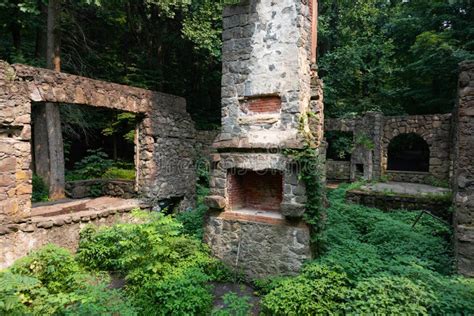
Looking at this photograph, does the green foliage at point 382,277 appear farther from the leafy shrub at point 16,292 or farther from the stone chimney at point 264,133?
the leafy shrub at point 16,292

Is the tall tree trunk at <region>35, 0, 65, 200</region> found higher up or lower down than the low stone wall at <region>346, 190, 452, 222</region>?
higher up

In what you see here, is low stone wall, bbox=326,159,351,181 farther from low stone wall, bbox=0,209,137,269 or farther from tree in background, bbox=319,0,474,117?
low stone wall, bbox=0,209,137,269

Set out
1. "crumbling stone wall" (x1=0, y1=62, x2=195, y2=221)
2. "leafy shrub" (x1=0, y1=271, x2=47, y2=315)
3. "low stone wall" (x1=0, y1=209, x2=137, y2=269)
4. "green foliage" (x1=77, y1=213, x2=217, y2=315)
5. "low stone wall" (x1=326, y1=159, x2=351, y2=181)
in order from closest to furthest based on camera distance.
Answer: "leafy shrub" (x1=0, y1=271, x2=47, y2=315), "green foliage" (x1=77, y1=213, x2=217, y2=315), "low stone wall" (x1=0, y1=209, x2=137, y2=269), "crumbling stone wall" (x1=0, y1=62, x2=195, y2=221), "low stone wall" (x1=326, y1=159, x2=351, y2=181)

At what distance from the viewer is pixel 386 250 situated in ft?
19.2

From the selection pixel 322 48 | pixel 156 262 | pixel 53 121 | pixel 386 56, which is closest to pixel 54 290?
pixel 156 262

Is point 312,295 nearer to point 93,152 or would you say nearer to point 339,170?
point 339,170

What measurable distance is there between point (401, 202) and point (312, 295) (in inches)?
224

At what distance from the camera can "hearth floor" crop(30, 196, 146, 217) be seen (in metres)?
6.87

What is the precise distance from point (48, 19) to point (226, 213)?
7986 millimetres

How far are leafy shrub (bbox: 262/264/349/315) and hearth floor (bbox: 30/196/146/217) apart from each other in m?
4.28

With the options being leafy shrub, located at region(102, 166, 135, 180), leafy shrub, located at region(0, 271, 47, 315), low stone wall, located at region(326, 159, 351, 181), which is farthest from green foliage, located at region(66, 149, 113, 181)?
low stone wall, located at region(326, 159, 351, 181)

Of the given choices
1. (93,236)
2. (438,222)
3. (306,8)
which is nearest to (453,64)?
(438,222)

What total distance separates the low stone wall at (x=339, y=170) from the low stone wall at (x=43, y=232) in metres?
11.0

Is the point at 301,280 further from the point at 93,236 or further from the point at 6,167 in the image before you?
the point at 6,167
